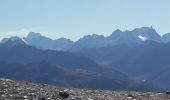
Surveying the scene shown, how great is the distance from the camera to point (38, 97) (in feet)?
85.2

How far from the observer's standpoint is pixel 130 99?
30484 millimetres

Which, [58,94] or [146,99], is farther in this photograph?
[146,99]

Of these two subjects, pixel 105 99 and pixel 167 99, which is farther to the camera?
pixel 167 99

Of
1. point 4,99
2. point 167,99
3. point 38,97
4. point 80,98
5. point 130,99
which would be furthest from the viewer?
point 167,99

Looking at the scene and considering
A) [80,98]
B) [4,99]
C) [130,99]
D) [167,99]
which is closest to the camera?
[4,99]

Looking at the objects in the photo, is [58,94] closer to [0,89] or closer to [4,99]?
[0,89]

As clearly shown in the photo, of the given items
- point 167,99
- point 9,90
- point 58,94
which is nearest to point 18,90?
point 9,90

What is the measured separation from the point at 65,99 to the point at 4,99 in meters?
4.26

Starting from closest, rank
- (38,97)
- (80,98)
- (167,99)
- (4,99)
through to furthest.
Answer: (4,99)
(38,97)
(80,98)
(167,99)

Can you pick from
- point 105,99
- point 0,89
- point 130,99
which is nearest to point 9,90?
point 0,89

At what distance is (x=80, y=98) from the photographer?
27.8 m

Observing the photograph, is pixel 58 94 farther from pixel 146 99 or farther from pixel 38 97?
pixel 146 99

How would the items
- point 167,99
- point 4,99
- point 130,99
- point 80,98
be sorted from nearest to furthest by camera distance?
point 4,99 < point 80,98 < point 130,99 < point 167,99

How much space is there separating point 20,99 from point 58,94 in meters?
4.88
